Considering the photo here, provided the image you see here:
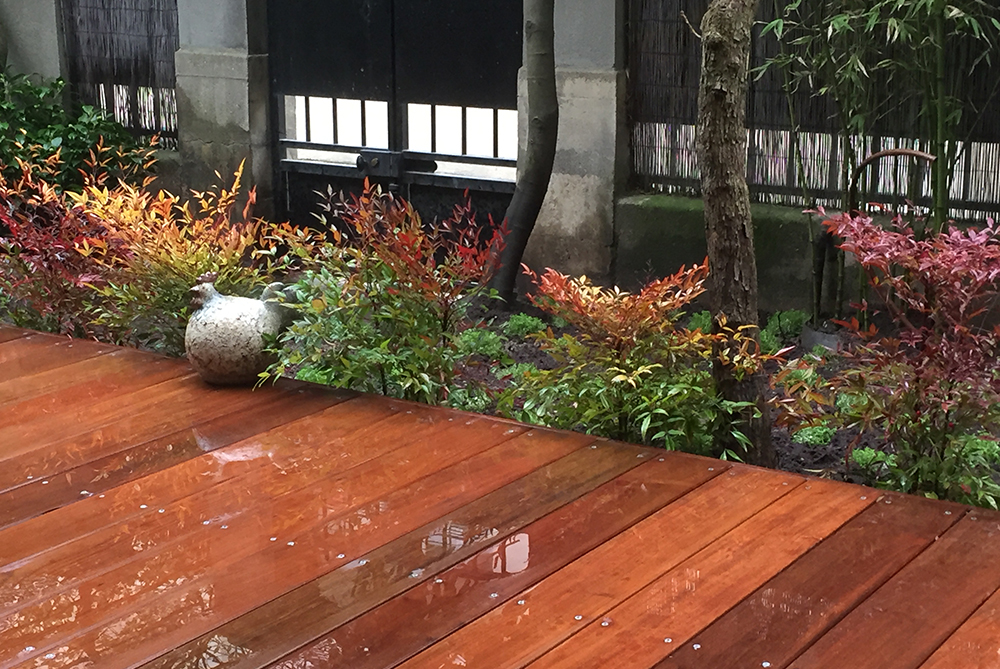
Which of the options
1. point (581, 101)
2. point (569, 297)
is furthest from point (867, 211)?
point (569, 297)

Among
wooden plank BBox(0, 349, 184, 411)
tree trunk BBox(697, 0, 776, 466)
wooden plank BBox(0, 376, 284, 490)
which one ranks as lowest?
wooden plank BBox(0, 376, 284, 490)

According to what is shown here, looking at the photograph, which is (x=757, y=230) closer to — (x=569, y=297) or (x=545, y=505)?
(x=569, y=297)

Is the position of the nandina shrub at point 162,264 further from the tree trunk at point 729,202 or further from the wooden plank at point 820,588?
the wooden plank at point 820,588

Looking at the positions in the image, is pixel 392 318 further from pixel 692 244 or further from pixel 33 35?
pixel 33 35

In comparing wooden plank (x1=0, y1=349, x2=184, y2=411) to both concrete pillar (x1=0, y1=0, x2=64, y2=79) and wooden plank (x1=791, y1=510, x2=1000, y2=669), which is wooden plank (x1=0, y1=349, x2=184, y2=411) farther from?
concrete pillar (x1=0, y1=0, x2=64, y2=79)

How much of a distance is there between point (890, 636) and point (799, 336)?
11.7ft

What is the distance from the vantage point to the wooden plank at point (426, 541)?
261 centimetres

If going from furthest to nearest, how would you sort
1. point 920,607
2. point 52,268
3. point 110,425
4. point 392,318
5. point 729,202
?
point 52,268 → point 392,318 → point 110,425 → point 729,202 → point 920,607

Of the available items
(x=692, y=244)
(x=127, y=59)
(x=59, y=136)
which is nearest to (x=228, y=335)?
(x=692, y=244)

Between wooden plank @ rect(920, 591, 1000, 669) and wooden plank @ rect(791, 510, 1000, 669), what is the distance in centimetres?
2

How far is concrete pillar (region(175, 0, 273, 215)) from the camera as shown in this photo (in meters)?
7.50

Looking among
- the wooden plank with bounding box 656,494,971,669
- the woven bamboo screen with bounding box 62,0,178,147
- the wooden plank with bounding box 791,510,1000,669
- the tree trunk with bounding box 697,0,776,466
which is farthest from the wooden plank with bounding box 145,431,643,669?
the woven bamboo screen with bounding box 62,0,178,147

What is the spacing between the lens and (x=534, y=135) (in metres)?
6.29

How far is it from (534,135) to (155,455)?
10.3 feet
